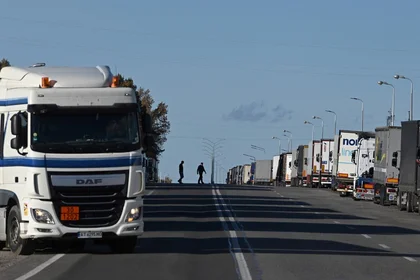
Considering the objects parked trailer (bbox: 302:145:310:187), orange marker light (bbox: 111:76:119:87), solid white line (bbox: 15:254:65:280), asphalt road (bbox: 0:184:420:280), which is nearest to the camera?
solid white line (bbox: 15:254:65:280)

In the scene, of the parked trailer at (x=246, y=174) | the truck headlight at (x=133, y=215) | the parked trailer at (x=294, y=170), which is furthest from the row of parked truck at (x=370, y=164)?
the parked trailer at (x=246, y=174)

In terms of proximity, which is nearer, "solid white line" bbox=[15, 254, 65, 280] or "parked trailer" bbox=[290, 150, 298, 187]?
"solid white line" bbox=[15, 254, 65, 280]

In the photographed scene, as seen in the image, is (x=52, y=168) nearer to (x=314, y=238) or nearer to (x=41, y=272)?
(x=41, y=272)

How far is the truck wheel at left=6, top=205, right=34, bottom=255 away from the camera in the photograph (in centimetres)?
2133

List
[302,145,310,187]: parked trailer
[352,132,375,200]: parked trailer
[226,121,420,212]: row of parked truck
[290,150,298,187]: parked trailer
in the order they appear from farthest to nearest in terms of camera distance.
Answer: [290,150,298,187]: parked trailer, [302,145,310,187]: parked trailer, [352,132,375,200]: parked trailer, [226,121,420,212]: row of parked truck

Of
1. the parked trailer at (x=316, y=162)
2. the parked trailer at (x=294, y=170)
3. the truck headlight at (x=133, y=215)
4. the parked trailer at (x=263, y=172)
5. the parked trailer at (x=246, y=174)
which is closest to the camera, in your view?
the truck headlight at (x=133, y=215)

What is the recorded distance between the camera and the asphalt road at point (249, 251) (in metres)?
18.8

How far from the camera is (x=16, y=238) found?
21.6 meters

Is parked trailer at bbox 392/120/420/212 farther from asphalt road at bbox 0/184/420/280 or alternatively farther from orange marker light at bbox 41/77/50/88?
orange marker light at bbox 41/77/50/88

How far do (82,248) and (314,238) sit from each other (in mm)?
7114

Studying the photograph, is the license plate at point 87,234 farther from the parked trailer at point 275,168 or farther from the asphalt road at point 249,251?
the parked trailer at point 275,168

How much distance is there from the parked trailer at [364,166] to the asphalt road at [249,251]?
20.2 metres

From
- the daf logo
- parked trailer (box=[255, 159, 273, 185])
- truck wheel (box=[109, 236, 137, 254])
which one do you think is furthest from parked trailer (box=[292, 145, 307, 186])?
the daf logo

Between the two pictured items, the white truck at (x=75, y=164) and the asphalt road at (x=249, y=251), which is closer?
the asphalt road at (x=249, y=251)
